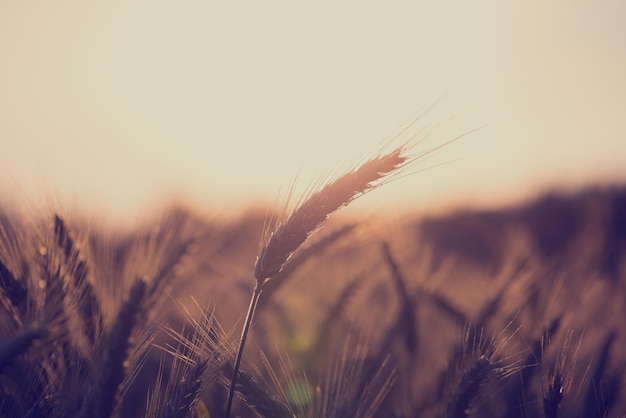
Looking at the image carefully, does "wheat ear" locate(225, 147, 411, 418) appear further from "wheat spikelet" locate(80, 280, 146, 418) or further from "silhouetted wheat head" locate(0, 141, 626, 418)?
"wheat spikelet" locate(80, 280, 146, 418)

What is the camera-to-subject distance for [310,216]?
5.99ft

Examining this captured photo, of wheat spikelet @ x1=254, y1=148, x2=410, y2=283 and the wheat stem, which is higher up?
wheat spikelet @ x1=254, y1=148, x2=410, y2=283

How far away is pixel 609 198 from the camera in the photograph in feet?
26.7


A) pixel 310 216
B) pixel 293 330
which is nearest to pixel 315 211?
pixel 310 216

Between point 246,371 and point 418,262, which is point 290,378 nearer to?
point 246,371

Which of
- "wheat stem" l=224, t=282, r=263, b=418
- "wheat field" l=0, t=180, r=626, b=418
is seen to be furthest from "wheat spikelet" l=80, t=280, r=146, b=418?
"wheat stem" l=224, t=282, r=263, b=418

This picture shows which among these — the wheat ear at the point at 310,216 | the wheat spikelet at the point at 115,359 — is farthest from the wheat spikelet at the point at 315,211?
the wheat spikelet at the point at 115,359

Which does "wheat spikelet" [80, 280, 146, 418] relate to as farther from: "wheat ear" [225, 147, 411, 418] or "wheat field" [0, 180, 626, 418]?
"wheat ear" [225, 147, 411, 418]

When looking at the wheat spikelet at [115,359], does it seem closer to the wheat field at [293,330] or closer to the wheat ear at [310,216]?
the wheat field at [293,330]

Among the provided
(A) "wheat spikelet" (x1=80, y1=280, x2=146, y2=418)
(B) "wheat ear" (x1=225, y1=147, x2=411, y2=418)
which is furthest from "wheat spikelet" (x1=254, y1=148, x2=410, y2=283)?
(A) "wheat spikelet" (x1=80, y1=280, x2=146, y2=418)

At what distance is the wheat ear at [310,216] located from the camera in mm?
1827

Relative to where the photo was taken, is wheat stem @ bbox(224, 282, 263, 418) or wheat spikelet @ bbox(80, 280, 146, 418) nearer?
wheat spikelet @ bbox(80, 280, 146, 418)

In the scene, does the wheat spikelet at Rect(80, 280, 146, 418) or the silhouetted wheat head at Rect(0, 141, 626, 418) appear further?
the silhouetted wheat head at Rect(0, 141, 626, 418)

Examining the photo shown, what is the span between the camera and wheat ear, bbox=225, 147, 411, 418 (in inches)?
71.9
